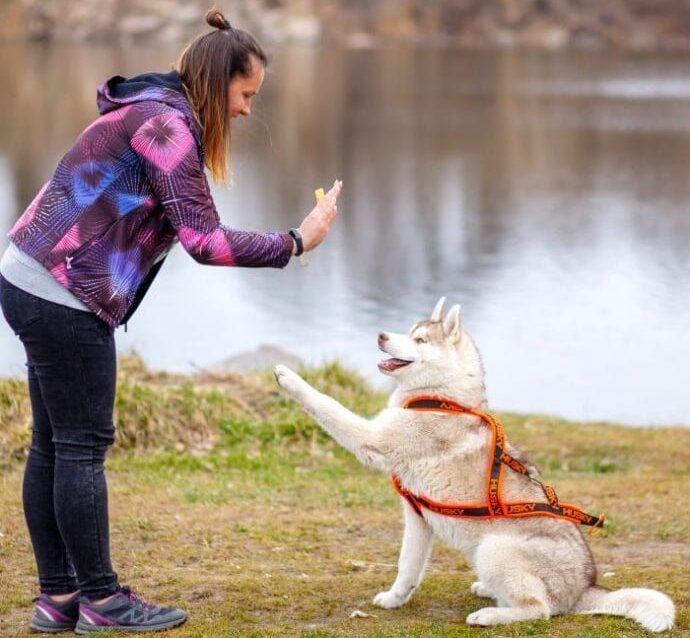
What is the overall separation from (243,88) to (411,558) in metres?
2.17

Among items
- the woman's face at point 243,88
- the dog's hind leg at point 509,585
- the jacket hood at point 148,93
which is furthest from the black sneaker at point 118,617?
the woman's face at point 243,88

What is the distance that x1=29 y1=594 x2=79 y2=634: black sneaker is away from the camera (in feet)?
16.5

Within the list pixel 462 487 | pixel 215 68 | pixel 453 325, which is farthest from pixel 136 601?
pixel 215 68

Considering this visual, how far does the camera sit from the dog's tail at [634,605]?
5.03 meters

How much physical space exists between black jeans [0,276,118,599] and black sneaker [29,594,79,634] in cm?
5

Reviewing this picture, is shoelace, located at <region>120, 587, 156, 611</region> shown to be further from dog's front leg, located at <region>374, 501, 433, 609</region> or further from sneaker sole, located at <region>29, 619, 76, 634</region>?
dog's front leg, located at <region>374, 501, 433, 609</region>

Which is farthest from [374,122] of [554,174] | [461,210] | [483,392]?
[483,392]

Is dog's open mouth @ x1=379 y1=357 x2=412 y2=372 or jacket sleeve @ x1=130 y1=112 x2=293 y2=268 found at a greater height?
jacket sleeve @ x1=130 y1=112 x2=293 y2=268

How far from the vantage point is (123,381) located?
9.79 metres

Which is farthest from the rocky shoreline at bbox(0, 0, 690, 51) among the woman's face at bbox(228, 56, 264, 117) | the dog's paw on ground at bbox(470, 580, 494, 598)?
the woman's face at bbox(228, 56, 264, 117)

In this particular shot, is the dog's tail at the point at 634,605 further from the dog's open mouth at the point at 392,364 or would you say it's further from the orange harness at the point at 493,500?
the dog's open mouth at the point at 392,364

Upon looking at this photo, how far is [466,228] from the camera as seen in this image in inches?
1024

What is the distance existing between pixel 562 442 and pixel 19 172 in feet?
74.8

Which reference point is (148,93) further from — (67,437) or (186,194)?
(67,437)
